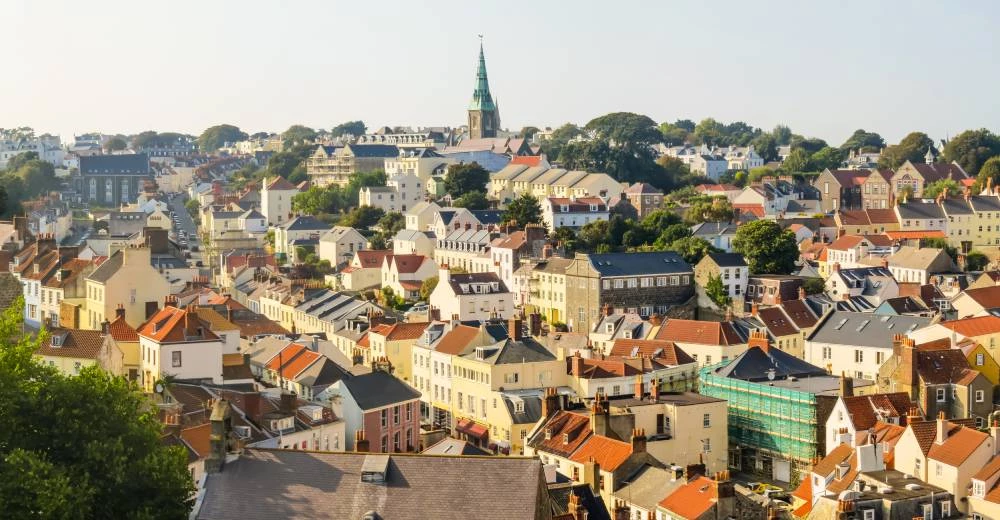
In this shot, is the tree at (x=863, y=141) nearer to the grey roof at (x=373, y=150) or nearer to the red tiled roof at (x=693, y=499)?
the grey roof at (x=373, y=150)

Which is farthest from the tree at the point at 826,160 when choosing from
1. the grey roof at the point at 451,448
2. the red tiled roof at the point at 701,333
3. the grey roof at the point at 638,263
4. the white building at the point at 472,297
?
the grey roof at the point at 451,448

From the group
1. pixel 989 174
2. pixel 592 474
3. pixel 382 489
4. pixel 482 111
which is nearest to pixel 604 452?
pixel 592 474

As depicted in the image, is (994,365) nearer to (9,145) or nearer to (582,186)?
(582,186)

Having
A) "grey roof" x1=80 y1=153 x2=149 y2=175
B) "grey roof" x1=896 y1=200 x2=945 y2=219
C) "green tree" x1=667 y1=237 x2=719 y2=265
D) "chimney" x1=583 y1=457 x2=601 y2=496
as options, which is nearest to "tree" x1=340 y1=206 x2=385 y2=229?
"green tree" x1=667 y1=237 x2=719 y2=265

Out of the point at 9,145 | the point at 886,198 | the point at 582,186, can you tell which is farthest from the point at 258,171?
the point at 886,198

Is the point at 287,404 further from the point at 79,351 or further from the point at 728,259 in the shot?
the point at 728,259
